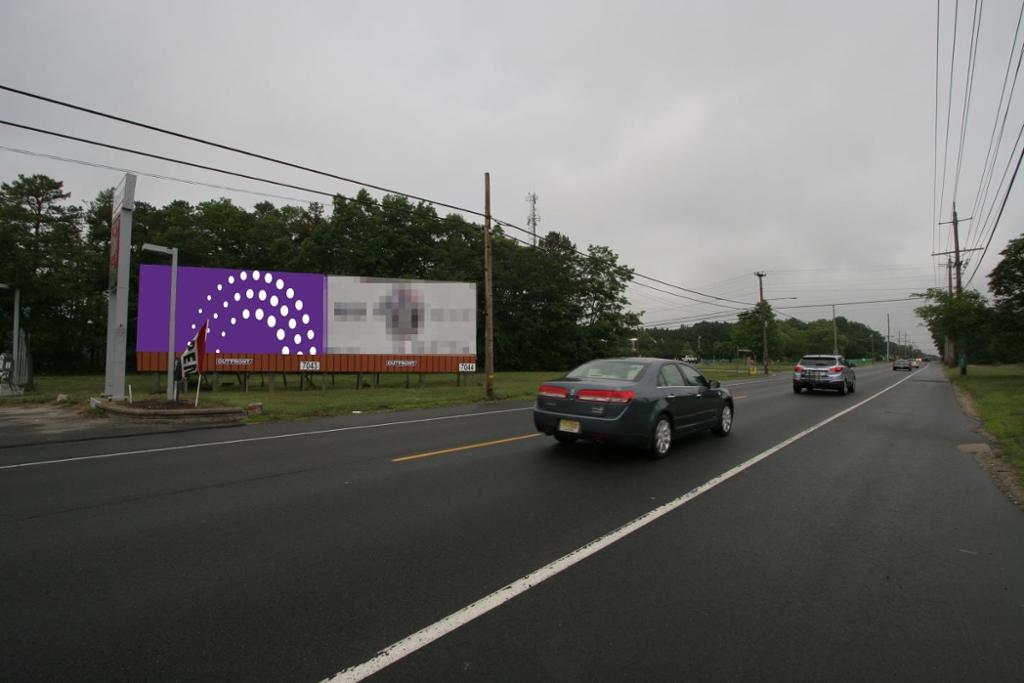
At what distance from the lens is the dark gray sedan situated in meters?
7.36

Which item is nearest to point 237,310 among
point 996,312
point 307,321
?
point 307,321

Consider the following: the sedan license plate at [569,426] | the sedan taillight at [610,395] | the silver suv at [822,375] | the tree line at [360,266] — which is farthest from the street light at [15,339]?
the silver suv at [822,375]

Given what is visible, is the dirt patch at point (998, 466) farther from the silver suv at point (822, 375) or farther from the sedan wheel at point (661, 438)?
the silver suv at point (822, 375)

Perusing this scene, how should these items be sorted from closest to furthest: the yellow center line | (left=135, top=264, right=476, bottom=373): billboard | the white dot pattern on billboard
Answer: 1. the yellow center line
2. (left=135, top=264, right=476, bottom=373): billboard
3. the white dot pattern on billboard

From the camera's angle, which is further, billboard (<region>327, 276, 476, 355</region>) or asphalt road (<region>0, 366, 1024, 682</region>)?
billboard (<region>327, 276, 476, 355</region>)

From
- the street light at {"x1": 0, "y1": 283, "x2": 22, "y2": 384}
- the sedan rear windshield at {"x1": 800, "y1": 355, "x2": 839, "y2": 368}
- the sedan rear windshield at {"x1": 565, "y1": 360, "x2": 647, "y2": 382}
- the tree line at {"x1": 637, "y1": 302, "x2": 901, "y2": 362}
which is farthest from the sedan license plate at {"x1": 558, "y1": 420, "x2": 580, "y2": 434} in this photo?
the tree line at {"x1": 637, "y1": 302, "x2": 901, "y2": 362}

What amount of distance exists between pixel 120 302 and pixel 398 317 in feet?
34.3

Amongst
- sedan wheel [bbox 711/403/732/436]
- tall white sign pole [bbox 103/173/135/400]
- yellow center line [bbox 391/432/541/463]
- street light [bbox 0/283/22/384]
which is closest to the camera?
yellow center line [bbox 391/432/541/463]

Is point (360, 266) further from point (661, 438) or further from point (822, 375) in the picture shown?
point (661, 438)

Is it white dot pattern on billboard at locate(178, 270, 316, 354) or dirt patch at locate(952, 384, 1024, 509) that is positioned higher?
white dot pattern on billboard at locate(178, 270, 316, 354)

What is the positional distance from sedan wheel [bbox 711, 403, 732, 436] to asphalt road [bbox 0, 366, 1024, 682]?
2.23 m

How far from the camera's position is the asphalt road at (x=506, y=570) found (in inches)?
108

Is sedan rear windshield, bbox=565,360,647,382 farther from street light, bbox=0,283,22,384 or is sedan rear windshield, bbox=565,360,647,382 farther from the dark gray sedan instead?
street light, bbox=0,283,22,384

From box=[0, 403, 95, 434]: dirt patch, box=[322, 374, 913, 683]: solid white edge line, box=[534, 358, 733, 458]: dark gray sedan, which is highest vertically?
box=[534, 358, 733, 458]: dark gray sedan
